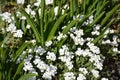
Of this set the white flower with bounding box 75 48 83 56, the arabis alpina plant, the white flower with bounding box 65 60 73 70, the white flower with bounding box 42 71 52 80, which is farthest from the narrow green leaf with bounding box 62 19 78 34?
the white flower with bounding box 42 71 52 80

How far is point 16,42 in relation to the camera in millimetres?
4062

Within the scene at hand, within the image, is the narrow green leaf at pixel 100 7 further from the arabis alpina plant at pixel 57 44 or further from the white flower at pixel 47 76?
the white flower at pixel 47 76

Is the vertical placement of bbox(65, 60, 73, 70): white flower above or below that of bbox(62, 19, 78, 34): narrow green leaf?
below

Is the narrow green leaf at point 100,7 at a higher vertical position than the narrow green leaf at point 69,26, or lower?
higher

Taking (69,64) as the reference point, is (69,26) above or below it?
above

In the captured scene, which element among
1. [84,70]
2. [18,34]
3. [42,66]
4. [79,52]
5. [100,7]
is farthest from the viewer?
[100,7]

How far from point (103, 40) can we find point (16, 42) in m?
1.16

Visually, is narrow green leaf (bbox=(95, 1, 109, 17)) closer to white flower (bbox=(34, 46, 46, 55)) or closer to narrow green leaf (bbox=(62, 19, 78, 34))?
Result: narrow green leaf (bbox=(62, 19, 78, 34))

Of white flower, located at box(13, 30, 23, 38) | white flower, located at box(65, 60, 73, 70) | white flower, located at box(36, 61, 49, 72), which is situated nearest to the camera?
white flower, located at box(36, 61, 49, 72)

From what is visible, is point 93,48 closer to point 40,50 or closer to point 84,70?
point 84,70

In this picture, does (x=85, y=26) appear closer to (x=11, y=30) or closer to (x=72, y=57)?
(x=72, y=57)

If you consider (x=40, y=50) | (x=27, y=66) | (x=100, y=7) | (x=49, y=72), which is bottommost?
(x=49, y=72)

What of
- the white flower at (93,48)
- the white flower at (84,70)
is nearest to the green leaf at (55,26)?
the white flower at (93,48)

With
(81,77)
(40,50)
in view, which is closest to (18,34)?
(40,50)
